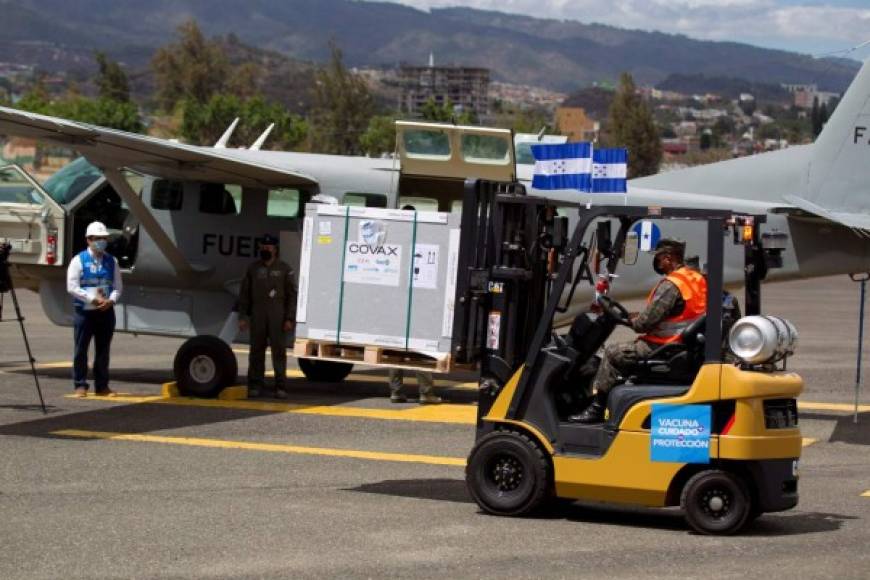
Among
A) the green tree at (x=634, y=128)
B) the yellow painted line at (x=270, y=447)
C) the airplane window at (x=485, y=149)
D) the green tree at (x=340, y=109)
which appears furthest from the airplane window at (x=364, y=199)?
the green tree at (x=634, y=128)

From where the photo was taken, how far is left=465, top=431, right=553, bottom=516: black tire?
10508 mm

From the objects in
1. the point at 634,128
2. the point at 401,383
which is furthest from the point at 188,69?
the point at 401,383

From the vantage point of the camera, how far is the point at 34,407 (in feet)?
52.5

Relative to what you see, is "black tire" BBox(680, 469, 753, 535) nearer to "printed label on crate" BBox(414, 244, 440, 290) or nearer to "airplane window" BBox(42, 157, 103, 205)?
"printed label on crate" BBox(414, 244, 440, 290)

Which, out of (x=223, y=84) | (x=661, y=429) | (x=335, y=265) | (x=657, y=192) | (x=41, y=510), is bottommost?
(x=41, y=510)

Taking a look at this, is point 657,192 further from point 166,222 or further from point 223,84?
point 223,84

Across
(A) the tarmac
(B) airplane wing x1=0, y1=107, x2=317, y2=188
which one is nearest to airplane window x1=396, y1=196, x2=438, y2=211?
(B) airplane wing x1=0, y1=107, x2=317, y2=188

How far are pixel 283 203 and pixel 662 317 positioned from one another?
28.5 ft

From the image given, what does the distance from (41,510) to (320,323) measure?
394 centimetres

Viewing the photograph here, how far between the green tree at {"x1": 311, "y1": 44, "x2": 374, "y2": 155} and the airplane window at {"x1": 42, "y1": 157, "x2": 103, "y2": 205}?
99892 mm

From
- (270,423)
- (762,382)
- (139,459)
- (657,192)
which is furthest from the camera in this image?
(657,192)

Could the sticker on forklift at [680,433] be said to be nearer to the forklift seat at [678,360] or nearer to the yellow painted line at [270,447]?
the forklift seat at [678,360]

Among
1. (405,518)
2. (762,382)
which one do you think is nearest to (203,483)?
(405,518)

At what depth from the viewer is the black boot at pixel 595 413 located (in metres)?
10.6
